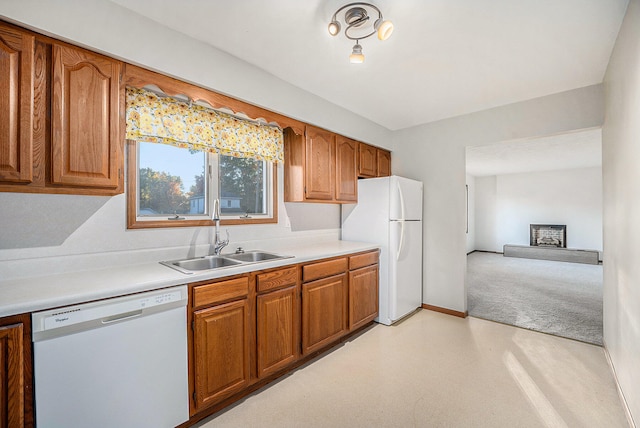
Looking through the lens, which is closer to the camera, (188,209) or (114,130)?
(114,130)

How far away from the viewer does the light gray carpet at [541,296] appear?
3314 millimetres

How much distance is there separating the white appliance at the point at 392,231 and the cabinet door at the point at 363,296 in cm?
13

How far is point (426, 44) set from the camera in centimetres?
211

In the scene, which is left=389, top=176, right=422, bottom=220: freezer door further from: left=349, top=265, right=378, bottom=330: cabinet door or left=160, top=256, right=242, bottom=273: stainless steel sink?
left=160, top=256, right=242, bottom=273: stainless steel sink

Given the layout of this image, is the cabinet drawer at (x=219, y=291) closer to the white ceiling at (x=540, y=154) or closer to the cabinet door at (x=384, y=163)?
the cabinet door at (x=384, y=163)

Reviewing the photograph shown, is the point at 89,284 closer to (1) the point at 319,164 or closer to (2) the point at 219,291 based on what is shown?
(2) the point at 219,291

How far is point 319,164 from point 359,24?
1.46m

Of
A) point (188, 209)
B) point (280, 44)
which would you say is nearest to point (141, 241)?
point (188, 209)

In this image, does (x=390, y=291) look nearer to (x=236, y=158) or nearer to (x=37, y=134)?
(x=236, y=158)

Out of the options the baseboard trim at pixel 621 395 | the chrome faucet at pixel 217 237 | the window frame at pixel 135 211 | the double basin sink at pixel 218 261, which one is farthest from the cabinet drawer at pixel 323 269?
the baseboard trim at pixel 621 395

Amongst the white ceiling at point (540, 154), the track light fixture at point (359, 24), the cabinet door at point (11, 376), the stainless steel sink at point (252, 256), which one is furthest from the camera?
the white ceiling at point (540, 154)

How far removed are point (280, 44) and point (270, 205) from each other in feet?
4.80

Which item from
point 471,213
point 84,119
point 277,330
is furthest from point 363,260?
point 471,213

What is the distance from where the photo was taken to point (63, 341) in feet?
4.38
